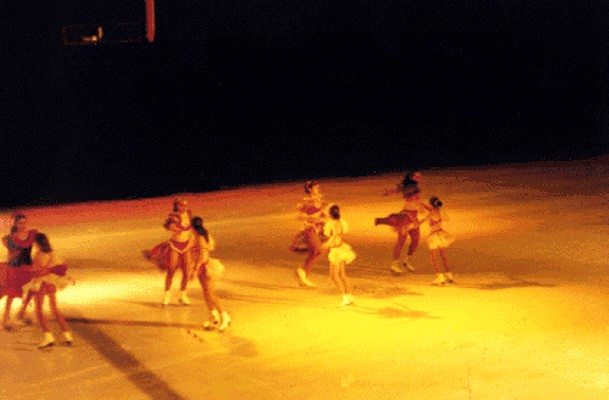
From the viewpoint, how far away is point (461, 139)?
39.5 m

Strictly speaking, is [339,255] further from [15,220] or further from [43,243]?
[15,220]

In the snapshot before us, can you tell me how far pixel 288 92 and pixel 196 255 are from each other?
1067 inches

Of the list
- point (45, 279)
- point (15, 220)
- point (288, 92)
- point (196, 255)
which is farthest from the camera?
point (288, 92)

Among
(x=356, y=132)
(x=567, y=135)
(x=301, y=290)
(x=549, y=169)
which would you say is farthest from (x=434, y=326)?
(x=567, y=135)

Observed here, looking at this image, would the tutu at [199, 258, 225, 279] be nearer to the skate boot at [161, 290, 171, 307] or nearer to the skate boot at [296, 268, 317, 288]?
the skate boot at [161, 290, 171, 307]

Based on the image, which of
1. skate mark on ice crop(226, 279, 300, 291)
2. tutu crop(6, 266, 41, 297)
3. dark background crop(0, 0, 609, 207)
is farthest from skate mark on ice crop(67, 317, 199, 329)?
dark background crop(0, 0, 609, 207)

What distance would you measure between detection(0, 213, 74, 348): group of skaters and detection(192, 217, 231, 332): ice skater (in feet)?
5.85

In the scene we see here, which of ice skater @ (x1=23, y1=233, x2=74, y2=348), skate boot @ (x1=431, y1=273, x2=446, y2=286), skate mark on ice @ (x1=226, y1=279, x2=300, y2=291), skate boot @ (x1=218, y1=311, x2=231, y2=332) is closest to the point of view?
ice skater @ (x1=23, y1=233, x2=74, y2=348)

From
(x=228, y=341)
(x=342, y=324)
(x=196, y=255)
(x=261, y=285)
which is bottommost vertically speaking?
(x=228, y=341)

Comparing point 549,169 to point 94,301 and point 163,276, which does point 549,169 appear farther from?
point 94,301

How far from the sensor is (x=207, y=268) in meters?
12.8

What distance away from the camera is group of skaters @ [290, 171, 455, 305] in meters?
14.2

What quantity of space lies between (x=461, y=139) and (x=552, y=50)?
6565 mm

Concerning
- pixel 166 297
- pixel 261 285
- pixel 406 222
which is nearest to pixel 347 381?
pixel 166 297
